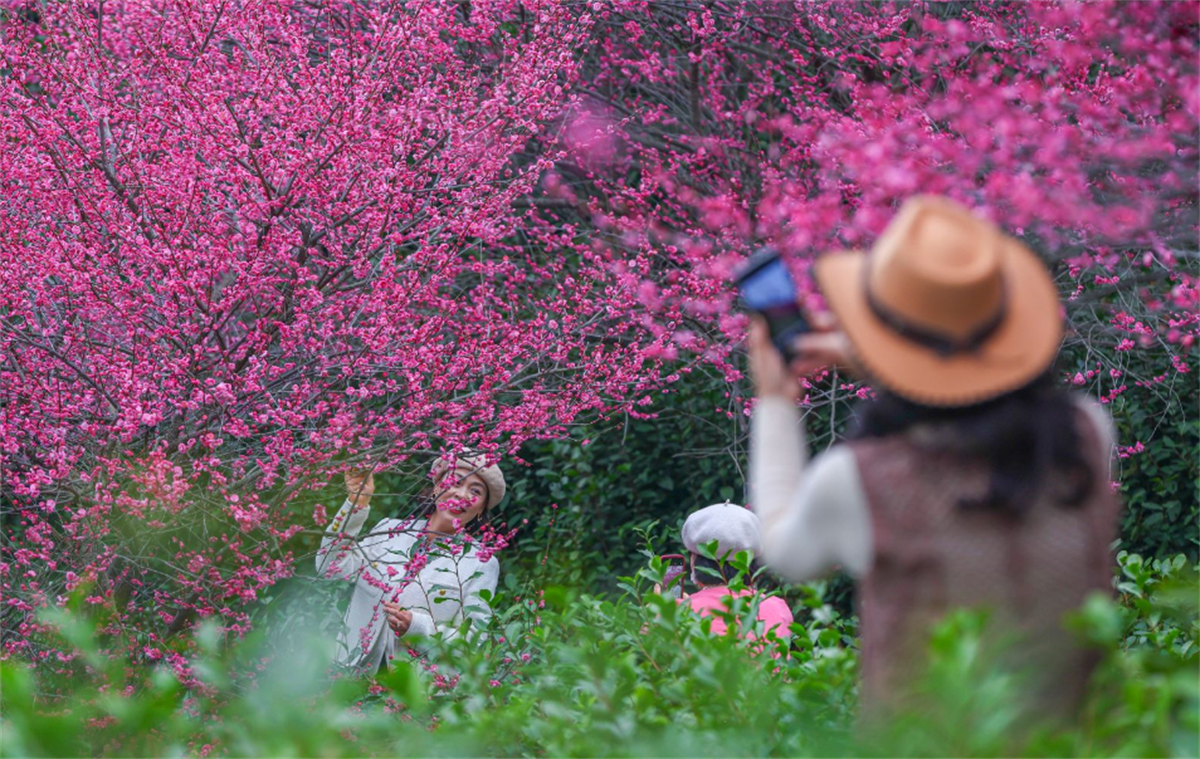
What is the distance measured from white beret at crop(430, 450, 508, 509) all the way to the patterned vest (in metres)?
2.75

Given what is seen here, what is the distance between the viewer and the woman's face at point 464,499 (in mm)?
5441

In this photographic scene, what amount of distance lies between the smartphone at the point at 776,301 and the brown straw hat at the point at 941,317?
102 millimetres

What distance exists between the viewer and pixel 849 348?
6.98 ft

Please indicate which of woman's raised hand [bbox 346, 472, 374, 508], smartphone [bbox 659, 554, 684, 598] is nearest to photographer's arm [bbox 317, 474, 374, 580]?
woman's raised hand [bbox 346, 472, 374, 508]

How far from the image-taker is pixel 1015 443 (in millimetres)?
2066

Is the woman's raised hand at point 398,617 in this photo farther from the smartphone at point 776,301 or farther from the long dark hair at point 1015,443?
the long dark hair at point 1015,443

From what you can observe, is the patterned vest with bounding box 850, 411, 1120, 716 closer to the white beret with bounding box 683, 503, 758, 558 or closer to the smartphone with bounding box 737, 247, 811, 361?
the smartphone with bounding box 737, 247, 811, 361

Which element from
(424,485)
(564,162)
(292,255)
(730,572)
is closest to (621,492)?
(424,485)

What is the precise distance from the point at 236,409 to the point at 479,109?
64.7 inches

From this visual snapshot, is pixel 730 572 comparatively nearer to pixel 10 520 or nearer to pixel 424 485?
pixel 424 485

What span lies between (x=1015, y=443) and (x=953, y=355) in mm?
175

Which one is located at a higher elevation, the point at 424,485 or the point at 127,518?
the point at 127,518

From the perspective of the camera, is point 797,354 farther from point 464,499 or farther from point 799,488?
point 464,499

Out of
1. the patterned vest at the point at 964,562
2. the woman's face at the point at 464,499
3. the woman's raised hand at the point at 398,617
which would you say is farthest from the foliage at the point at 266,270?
the patterned vest at the point at 964,562
